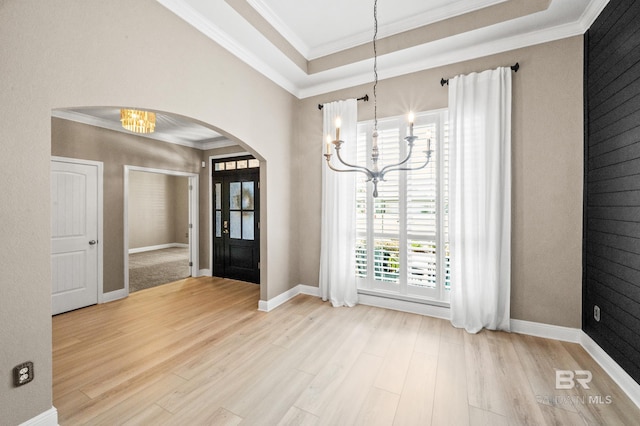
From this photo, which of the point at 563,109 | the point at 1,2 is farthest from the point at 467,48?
the point at 1,2

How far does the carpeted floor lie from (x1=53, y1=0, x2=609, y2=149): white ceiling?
3196mm

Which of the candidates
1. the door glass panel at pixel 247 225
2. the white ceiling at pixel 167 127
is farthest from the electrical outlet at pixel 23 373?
the door glass panel at pixel 247 225

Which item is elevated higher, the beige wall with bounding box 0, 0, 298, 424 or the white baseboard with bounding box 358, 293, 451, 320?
the beige wall with bounding box 0, 0, 298, 424

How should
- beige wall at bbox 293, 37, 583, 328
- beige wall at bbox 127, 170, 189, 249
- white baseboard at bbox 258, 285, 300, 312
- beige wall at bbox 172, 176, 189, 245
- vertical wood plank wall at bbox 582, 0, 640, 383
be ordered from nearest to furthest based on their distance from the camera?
vertical wood plank wall at bbox 582, 0, 640, 383 → beige wall at bbox 293, 37, 583, 328 → white baseboard at bbox 258, 285, 300, 312 → beige wall at bbox 127, 170, 189, 249 → beige wall at bbox 172, 176, 189, 245

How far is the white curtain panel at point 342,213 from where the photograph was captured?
3703 mm

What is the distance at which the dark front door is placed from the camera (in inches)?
201

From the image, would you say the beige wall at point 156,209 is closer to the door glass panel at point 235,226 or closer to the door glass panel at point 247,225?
the door glass panel at point 235,226

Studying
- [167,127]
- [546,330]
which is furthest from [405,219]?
[167,127]

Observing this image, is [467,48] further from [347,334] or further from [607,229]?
[347,334]

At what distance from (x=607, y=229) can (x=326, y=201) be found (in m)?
2.92

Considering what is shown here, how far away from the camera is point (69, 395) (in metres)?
1.99

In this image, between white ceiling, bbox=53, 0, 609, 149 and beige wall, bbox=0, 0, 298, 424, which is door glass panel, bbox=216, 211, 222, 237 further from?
beige wall, bbox=0, 0, 298, 424

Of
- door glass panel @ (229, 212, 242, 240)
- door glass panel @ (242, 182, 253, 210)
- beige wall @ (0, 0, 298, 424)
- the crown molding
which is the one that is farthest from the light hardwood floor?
the crown molding

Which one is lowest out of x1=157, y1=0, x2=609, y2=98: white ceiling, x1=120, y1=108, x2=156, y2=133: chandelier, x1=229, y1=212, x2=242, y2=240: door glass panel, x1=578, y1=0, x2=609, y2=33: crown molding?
x1=229, y1=212, x2=242, y2=240: door glass panel
